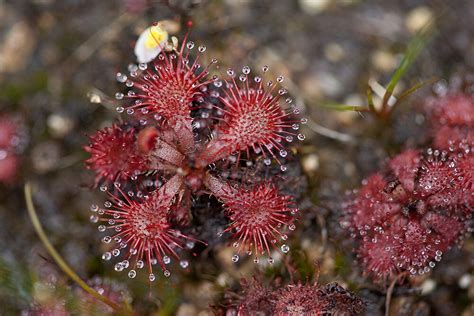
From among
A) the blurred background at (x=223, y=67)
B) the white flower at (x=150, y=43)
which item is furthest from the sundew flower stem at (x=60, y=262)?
the white flower at (x=150, y=43)

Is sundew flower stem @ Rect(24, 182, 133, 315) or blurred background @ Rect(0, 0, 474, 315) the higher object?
blurred background @ Rect(0, 0, 474, 315)

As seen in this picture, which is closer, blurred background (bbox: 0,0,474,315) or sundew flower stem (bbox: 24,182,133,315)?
sundew flower stem (bbox: 24,182,133,315)

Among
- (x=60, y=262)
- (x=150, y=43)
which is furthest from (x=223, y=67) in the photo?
(x=60, y=262)

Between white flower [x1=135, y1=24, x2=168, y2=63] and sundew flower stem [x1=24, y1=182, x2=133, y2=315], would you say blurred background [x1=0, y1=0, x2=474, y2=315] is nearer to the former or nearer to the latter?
sundew flower stem [x1=24, y1=182, x2=133, y2=315]

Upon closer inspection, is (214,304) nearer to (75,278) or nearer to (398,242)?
(75,278)

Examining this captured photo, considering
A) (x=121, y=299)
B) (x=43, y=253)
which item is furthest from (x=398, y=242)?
(x=43, y=253)

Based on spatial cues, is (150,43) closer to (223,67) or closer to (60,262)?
(223,67)

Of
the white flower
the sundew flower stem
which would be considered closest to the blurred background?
the sundew flower stem
